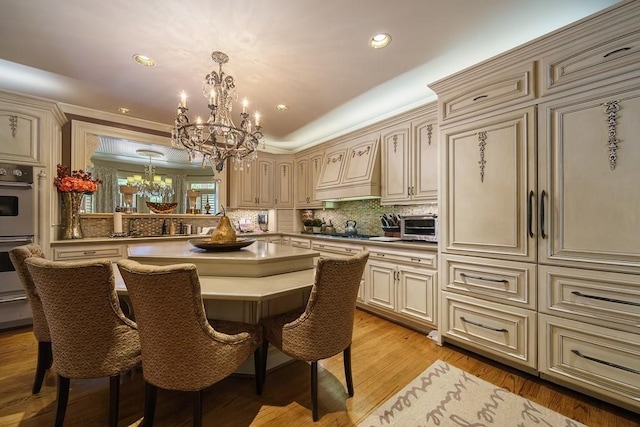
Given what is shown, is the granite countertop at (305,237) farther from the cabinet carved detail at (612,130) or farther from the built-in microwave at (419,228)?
the cabinet carved detail at (612,130)

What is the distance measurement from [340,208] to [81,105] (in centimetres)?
409

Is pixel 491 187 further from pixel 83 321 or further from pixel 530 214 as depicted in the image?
pixel 83 321

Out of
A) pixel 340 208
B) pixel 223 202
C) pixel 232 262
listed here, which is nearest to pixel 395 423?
pixel 232 262

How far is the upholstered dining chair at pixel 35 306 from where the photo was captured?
1.67 m

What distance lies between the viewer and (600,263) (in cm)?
168

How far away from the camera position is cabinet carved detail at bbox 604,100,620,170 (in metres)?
1.65

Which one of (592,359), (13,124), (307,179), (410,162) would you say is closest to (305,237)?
(307,179)

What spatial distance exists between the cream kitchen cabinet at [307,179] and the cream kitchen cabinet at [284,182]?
140 millimetres

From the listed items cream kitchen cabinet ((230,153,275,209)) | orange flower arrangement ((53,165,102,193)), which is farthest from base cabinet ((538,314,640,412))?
orange flower arrangement ((53,165,102,193))

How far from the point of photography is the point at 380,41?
220 cm

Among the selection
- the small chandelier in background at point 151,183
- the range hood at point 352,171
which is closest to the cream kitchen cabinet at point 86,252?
the small chandelier in background at point 151,183

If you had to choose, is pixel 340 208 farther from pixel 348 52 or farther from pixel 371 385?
pixel 371 385

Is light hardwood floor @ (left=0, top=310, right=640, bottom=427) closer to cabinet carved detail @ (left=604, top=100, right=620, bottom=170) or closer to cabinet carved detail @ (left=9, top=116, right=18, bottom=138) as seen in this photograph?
cabinet carved detail @ (left=604, top=100, right=620, bottom=170)

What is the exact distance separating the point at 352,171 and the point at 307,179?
1.29 m
